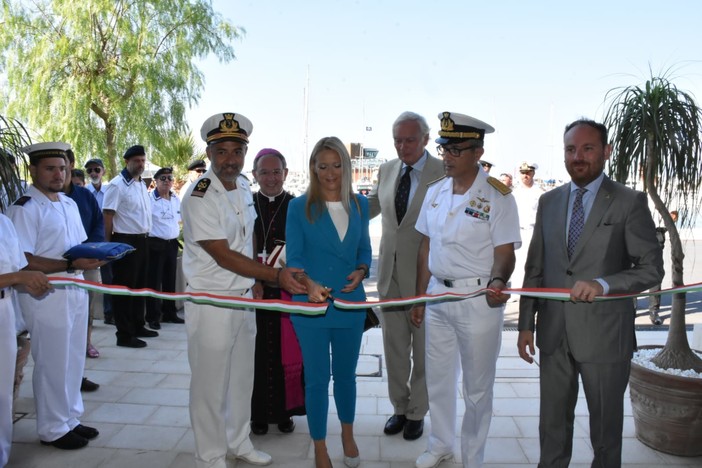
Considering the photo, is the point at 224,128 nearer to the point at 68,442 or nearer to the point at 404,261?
the point at 404,261

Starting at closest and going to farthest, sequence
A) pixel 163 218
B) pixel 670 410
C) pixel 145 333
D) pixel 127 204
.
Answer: pixel 670 410 < pixel 127 204 < pixel 145 333 < pixel 163 218

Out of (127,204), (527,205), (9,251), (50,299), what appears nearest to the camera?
(9,251)

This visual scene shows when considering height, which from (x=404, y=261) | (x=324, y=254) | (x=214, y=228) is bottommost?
(x=404, y=261)

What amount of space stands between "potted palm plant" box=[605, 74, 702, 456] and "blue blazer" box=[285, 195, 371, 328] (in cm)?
167

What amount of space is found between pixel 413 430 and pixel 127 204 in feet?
12.9

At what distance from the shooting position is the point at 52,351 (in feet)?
10.7

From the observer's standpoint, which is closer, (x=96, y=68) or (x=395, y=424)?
(x=395, y=424)

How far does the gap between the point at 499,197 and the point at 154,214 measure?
4.65 meters

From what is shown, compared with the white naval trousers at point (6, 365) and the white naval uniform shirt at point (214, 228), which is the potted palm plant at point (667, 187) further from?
the white naval trousers at point (6, 365)

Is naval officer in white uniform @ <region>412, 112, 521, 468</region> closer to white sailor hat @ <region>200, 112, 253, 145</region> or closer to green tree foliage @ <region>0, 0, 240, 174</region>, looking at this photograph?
white sailor hat @ <region>200, 112, 253, 145</region>

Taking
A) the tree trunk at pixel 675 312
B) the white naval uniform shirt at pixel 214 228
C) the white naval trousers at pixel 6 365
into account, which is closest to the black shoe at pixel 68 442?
the white naval trousers at pixel 6 365

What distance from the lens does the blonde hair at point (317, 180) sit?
2863 mm

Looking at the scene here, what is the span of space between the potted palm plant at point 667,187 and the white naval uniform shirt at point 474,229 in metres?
0.96

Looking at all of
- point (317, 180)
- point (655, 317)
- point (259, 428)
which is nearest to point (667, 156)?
point (317, 180)
